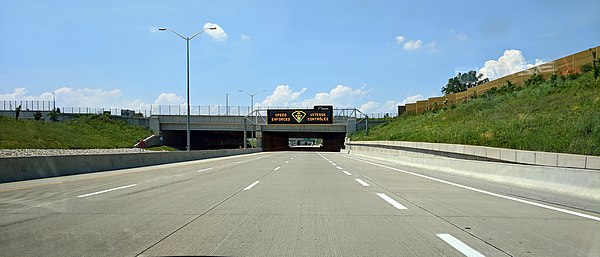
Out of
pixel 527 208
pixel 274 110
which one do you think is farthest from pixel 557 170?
pixel 274 110

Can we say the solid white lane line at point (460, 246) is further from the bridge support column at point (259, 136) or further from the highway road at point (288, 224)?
the bridge support column at point (259, 136)

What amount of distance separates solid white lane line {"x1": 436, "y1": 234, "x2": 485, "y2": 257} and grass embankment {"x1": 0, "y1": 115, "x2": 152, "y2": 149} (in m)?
54.8

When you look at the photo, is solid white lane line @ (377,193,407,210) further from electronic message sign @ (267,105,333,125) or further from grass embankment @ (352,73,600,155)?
electronic message sign @ (267,105,333,125)

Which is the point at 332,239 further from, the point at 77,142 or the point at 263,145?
the point at 263,145

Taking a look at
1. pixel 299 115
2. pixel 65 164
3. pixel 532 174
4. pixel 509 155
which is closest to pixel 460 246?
pixel 532 174

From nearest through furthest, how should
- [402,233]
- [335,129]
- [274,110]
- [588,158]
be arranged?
[402,233] < [588,158] < [274,110] < [335,129]

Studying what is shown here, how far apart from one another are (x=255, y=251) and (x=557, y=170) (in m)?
10.9

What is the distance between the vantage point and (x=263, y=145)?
3551 inches

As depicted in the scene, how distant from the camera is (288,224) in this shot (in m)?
8.23

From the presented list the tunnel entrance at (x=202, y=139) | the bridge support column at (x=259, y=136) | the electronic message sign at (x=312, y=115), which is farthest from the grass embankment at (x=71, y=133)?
the electronic message sign at (x=312, y=115)

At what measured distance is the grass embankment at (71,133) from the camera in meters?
55.9

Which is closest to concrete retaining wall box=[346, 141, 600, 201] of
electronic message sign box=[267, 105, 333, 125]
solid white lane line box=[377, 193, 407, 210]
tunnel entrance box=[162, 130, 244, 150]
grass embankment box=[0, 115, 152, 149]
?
solid white lane line box=[377, 193, 407, 210]

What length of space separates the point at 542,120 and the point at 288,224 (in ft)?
77.3

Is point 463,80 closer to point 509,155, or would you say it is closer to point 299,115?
point 299,115
